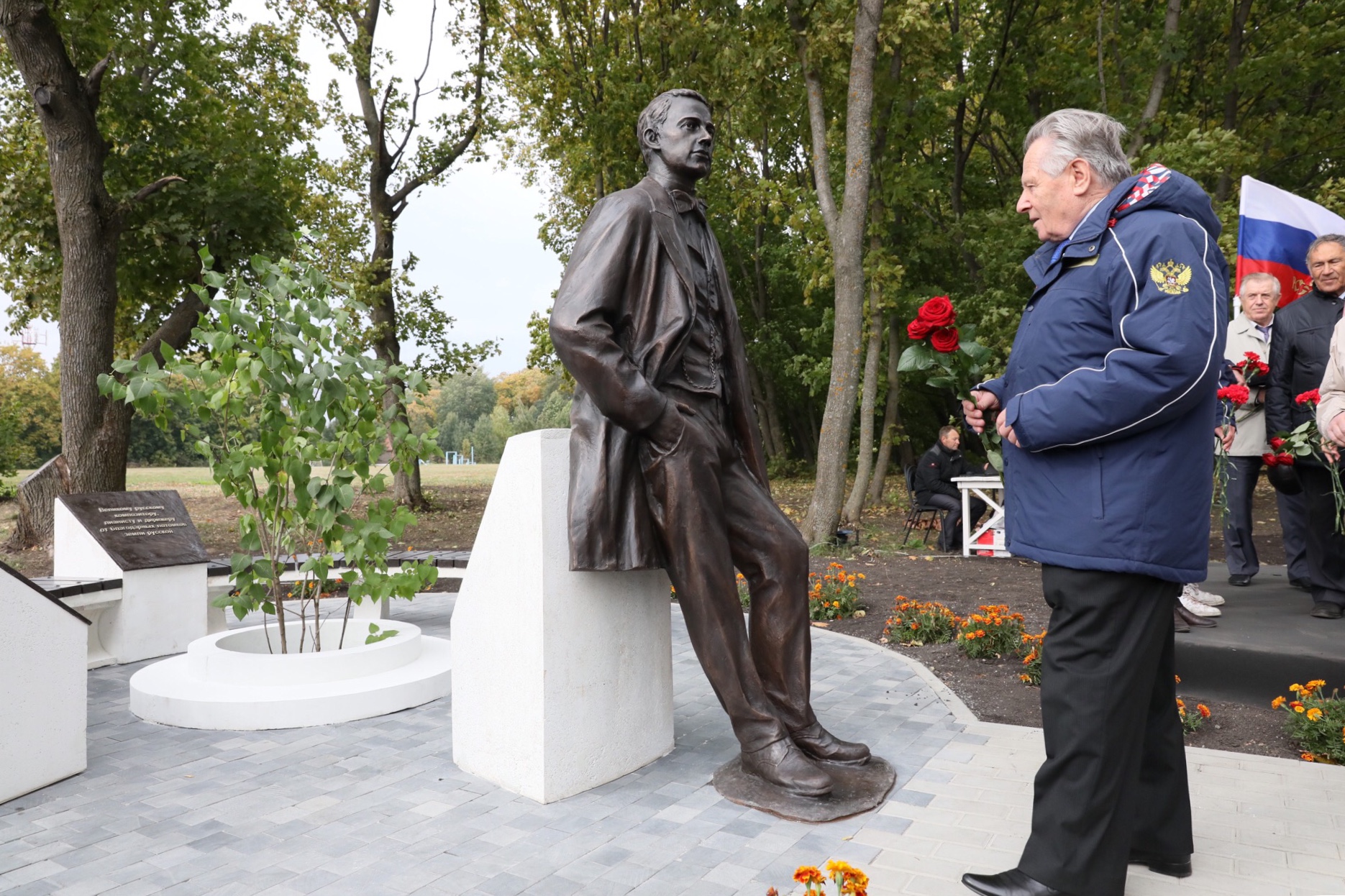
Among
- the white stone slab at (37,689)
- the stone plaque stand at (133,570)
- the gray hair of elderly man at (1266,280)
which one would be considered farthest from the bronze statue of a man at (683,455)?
the gray hair of elderly man at (1266,280)

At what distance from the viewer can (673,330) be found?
3.41 metres

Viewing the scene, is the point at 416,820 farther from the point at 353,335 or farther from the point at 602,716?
the point at 353,335

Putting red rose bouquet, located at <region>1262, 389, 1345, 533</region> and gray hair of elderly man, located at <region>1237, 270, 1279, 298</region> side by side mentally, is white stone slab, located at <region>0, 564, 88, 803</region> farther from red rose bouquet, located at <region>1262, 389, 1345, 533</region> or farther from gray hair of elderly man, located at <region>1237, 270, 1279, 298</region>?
gray hair of elderly man, located at <region>1237, 270, 1279, 298</region>

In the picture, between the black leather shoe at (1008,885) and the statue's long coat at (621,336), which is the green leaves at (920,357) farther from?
the black leather shoe at (1008,885)

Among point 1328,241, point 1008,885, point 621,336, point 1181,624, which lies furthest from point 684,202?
point 1328,241

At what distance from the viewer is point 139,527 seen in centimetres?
626

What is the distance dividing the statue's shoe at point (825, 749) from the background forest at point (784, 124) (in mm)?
7361

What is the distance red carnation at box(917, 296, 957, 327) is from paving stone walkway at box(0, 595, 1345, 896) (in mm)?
1769

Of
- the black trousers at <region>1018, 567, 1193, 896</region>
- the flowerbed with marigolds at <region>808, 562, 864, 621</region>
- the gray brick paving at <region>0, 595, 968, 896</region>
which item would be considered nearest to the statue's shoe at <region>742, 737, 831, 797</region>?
the gray brick paving at <region>0, 595, 968, 896</region>

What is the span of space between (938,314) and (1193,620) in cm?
283

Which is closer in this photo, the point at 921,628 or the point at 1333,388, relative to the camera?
the point at 1333,388

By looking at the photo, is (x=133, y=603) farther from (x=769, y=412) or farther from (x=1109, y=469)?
(x=769, y=412)

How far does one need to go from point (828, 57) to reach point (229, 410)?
1031 cm

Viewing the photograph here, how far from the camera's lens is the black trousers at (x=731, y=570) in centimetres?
341
